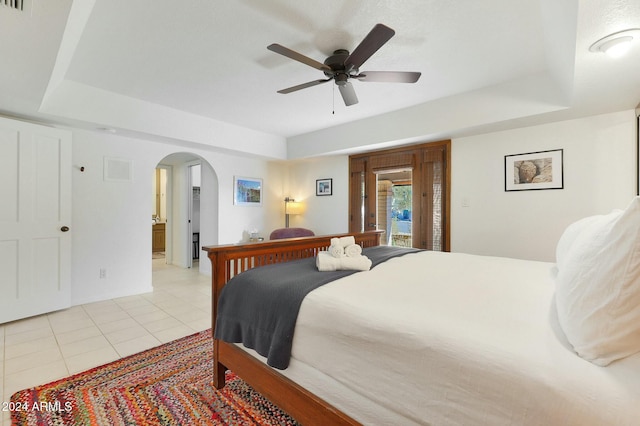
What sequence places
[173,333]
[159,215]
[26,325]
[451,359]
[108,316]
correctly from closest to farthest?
[451,359] < [173,333] < [26,325] < [108,316] < [159,215]

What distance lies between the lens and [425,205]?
4.07 m

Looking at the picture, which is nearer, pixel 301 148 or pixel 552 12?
pixel 552 12

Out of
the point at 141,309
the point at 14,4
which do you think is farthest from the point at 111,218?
the point at 14,4

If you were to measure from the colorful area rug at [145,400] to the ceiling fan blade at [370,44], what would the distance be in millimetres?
2291

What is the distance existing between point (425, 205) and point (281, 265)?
9.31 feet

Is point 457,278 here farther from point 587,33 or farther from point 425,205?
point 425,205

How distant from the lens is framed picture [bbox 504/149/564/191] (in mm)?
3083

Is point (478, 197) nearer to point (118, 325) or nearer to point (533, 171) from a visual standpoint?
point (533, 171)

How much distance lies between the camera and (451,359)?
927mm

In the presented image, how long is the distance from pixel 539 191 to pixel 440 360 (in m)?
3.15

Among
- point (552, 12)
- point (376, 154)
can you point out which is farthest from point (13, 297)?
point (552, 12)

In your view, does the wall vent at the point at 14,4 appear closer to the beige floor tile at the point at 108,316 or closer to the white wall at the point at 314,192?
the beige floor tile at the point at 108,316

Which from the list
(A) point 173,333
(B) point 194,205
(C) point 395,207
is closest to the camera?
(A) point 173,333

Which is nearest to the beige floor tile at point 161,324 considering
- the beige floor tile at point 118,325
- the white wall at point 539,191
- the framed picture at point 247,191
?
the beige floor tile at point 118,325
